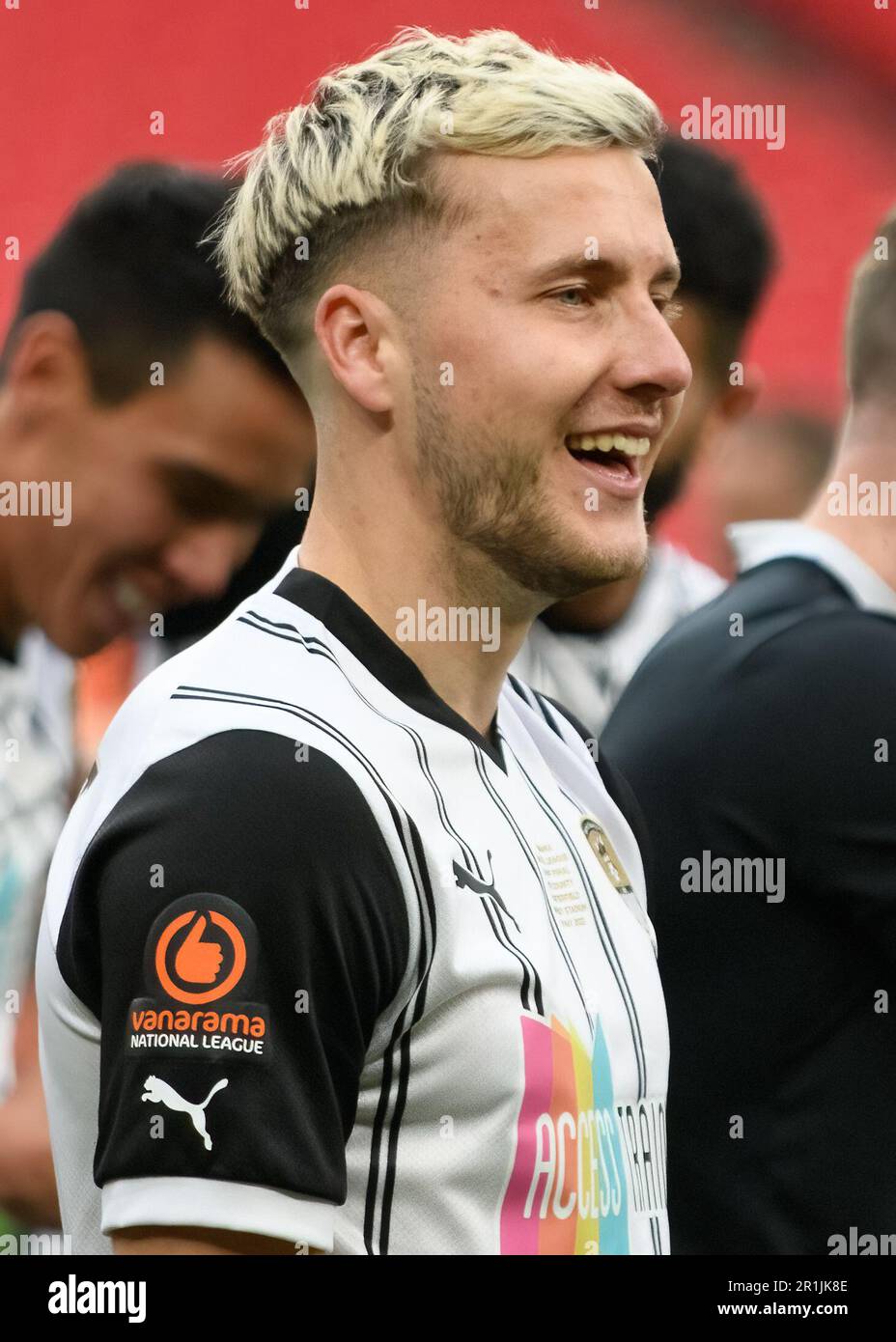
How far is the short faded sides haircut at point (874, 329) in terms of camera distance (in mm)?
1767

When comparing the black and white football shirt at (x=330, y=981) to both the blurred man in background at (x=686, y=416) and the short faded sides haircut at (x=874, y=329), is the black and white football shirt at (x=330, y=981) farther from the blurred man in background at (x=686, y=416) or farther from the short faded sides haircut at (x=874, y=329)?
the blurred man in background at (x=686, y=416)

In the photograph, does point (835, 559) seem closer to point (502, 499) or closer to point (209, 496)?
point (502, 499)

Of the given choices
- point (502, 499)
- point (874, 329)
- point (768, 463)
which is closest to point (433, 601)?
point (502, 499)

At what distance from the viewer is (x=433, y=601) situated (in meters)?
1.19

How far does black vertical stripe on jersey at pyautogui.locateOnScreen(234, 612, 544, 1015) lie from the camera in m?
1.02

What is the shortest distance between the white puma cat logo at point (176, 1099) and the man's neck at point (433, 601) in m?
0.38

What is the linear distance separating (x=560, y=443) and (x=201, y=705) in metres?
0.37

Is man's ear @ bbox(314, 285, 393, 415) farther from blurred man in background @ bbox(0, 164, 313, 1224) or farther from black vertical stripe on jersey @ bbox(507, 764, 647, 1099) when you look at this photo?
blurred man in background @ bbox(0, 164, 313, 1224)

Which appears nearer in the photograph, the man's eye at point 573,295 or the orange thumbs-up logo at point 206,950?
the orange thumbs-up logo at point 206,950

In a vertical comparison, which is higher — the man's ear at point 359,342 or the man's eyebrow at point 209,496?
the man's eyebrow at point 209,496

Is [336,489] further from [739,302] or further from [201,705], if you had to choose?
[739,302]

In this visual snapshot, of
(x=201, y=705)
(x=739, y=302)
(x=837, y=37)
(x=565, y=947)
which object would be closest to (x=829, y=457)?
(x=739, y=302)

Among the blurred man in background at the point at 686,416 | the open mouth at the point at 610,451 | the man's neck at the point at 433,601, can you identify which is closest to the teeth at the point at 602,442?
the open mouth at the point at 610,451

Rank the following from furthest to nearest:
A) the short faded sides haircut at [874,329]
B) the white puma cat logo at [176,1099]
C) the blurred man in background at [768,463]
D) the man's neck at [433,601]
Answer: the blurred man in background at [768,463], the short faded sides haircut at [874,329], the man's neck at [433,601], the white puma cat logo at [176,1099]
